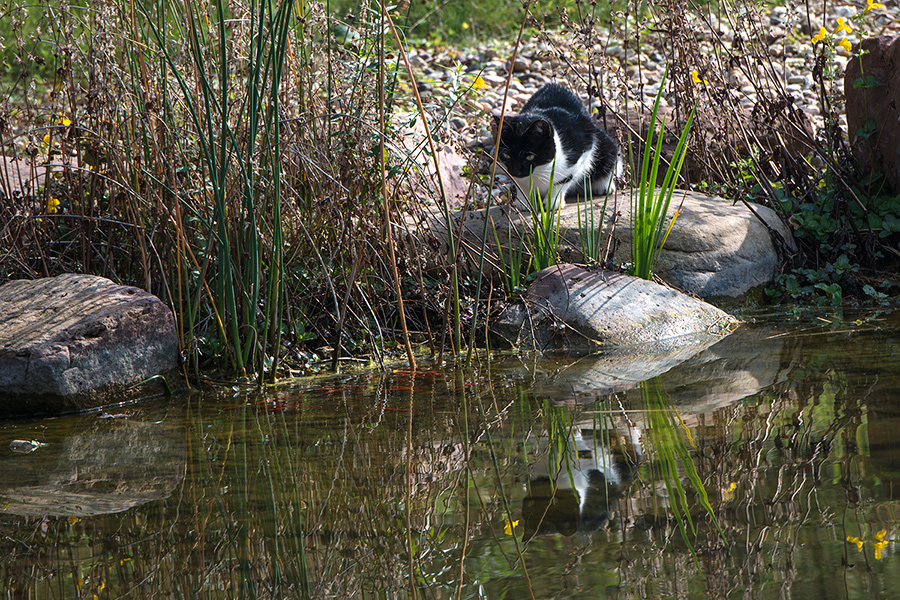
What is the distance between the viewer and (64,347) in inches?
96.3

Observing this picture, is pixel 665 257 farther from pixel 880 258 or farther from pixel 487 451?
pixel 487 451

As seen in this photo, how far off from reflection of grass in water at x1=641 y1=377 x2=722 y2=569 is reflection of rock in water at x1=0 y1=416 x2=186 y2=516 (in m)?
1.06

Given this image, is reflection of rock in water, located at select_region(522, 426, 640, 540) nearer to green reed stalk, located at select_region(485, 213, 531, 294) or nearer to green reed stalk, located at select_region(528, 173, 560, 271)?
green reed stalk, located at select_region(485, 213, 531, 294)

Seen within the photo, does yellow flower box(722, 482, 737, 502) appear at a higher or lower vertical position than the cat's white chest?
lower

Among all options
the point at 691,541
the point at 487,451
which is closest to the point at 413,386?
the point at 487,451

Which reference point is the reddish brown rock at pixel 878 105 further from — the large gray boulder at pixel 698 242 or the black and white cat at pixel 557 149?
the black and white cat at pixel 557 149

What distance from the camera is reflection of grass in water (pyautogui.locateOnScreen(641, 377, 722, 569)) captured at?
4.63 ft

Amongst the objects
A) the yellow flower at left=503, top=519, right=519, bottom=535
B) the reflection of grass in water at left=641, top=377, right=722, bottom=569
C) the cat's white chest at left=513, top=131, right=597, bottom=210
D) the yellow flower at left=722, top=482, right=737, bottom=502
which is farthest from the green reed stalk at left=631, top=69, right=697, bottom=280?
the yellow flower at left=503, top=519, right=519, bottom=535

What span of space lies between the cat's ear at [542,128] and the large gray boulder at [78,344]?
1967 millimetres

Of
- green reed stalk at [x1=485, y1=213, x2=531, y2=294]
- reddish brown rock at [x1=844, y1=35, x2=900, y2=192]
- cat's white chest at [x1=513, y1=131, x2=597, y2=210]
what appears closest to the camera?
green reed stalk at [x1=485, y1=213, x2=531, y2=294]

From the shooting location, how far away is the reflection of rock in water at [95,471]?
1.69 meters

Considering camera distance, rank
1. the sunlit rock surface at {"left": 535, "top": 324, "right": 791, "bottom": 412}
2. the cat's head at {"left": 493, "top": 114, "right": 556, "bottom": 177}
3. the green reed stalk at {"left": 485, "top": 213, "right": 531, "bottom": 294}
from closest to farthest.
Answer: the sunlit rock surface at {"left": 535, "top": 324, "right": 791, "bottom": 412}, the green reed stalk at {"left": 485, "top": 213, "right": 531, "bottom": 294}, the cat's head at {"left": 493, "top": 114, "right": 556, "bottom": 177}

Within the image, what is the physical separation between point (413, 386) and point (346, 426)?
0.42 metres

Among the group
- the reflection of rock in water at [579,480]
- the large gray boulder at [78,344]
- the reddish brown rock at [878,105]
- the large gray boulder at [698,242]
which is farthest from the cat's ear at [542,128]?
the reflection of rock in water at [579,480]
